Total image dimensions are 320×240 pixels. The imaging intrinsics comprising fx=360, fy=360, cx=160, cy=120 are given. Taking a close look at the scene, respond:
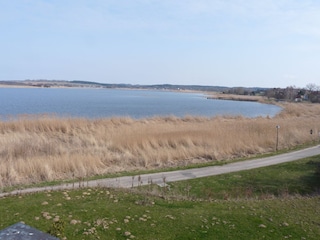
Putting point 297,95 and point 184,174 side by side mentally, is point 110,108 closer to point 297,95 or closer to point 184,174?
point 184,174

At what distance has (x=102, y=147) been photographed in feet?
69.2

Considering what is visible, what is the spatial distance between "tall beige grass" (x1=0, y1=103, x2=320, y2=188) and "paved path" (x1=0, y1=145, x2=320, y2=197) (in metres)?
1.71

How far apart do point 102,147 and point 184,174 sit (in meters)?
6.64

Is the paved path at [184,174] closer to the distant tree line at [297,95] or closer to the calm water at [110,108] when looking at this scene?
the calm water at [110,108]

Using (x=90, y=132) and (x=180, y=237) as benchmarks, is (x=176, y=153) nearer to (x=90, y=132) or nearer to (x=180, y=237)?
(x=90, y=132)

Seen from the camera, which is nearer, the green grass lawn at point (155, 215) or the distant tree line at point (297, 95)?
the green grass lawn at point (155, 215)

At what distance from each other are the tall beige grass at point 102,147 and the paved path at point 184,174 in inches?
67.3

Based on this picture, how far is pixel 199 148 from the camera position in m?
21.6

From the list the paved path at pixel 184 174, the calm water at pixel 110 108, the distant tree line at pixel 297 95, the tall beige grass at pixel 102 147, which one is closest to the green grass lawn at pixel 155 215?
the paved path at pixel 184 174

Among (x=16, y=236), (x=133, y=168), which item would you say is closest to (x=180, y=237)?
(x=16, y=236)

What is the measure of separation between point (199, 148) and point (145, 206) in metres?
12.8

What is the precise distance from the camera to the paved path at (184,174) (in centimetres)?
1290

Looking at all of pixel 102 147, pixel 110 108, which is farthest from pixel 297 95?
pixel 102 147

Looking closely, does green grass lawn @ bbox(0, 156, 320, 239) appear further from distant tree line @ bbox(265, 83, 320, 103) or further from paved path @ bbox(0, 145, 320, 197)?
distant tree line @ bbox(265, 83, 320, 103)
